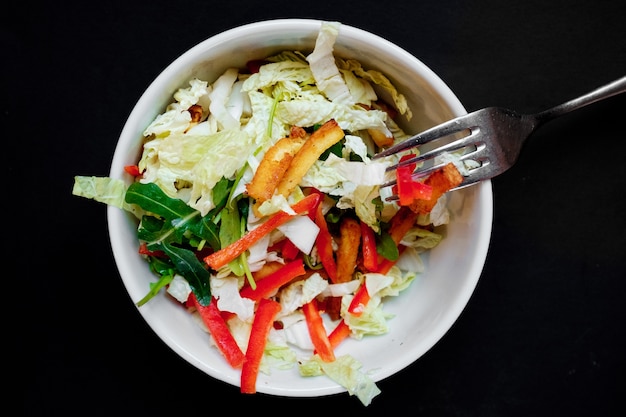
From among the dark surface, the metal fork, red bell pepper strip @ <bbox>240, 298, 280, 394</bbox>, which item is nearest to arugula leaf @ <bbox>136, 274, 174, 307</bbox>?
red bell pepper strip @ <bbox>240, 298, 280, 394</bbox>

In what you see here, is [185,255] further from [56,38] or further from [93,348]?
[56,38]

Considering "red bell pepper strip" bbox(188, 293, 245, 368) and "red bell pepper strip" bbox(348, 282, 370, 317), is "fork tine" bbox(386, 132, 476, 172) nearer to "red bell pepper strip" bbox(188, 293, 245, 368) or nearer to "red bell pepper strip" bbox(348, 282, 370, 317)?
"red bell pepper strip" bbox(348, 282, 370, 317)

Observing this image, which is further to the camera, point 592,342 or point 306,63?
point 592,342

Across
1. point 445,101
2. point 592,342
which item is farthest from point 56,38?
point 592,342

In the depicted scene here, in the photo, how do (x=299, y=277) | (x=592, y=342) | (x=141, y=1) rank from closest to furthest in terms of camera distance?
1. (x=299, y=277)
2. (x=141, y=1)
3. (x=592, y=342)

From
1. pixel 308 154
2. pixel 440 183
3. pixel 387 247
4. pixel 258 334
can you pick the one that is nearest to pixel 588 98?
pixel 440 183

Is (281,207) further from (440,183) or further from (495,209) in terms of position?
(495,209)
